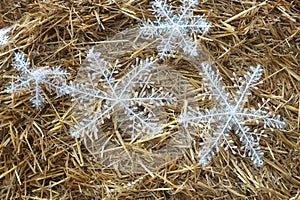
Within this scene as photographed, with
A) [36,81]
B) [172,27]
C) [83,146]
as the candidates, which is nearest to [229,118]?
[172,27]

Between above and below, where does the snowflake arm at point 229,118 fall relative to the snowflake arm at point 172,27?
below

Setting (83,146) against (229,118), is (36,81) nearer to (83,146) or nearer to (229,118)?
(83,146)

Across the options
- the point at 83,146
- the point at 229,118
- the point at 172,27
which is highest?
the point at 172,27

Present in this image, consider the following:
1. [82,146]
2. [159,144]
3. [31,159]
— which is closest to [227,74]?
[159,144]

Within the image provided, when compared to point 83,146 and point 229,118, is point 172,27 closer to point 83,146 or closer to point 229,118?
point 229,118

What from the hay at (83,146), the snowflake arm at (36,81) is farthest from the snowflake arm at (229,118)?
the snowflake arm at (36,81)

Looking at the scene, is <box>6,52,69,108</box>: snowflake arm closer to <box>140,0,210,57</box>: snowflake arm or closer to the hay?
the hay

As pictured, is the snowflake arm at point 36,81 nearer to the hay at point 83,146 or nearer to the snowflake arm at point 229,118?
the hay at point 83,146

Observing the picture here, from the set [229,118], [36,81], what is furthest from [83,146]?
[229,118]

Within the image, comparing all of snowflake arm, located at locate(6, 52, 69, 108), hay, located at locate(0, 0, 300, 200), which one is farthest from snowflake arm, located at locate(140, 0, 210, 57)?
snowflake arm, located at locate(6, 52, 69, 108)

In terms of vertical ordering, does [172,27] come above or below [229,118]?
above
